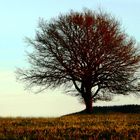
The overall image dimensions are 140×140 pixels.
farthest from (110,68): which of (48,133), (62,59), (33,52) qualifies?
(48,133)

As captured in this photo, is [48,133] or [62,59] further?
[62,59]

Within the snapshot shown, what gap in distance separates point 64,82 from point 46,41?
15.2 ft

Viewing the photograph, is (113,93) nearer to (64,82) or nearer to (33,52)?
(64,82)

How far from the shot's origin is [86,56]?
49.6 meters

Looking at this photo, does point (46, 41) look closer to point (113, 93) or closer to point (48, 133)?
point (113, 93)

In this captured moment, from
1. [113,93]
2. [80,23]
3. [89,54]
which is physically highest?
[80,23]

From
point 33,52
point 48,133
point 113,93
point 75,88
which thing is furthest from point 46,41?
point 48,133

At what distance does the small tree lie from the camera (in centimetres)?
4950

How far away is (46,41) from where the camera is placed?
5056cm

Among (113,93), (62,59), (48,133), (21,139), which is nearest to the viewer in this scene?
(21,139)

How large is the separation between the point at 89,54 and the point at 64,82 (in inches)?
165

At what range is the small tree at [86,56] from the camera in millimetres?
49500

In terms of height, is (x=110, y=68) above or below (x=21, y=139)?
above

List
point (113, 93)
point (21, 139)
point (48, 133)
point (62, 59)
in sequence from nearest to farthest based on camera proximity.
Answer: point (21, 139) → point (48, 133) → point (62, 59) → point (113, 93)
